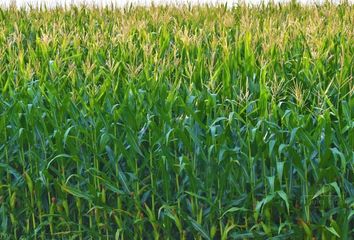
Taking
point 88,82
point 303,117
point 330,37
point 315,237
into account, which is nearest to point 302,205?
point 315,237

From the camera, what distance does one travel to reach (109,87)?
15.5 feet

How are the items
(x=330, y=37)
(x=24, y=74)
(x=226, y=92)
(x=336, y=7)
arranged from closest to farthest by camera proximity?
(x=226, y=92)
(x=24, y=74)
(x=330, y=37)
(x=336, y=7)

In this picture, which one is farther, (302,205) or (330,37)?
(330,37)

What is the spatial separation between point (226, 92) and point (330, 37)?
1666 mm

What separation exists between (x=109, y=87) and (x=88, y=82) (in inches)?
15.4

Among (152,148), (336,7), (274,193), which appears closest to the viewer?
(274,193)

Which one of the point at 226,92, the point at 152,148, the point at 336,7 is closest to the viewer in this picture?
the point at 152,148

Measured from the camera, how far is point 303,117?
4152mm

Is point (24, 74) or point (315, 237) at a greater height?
point (24, 74)

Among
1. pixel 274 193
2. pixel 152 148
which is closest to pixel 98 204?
pixel 152 148

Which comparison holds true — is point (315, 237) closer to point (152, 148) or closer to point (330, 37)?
point (152, 148)

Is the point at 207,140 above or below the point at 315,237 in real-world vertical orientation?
above

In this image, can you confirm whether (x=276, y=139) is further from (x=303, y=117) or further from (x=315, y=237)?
(x=315, y=237)

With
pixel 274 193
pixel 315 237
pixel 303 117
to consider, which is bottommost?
pixel 315 237
